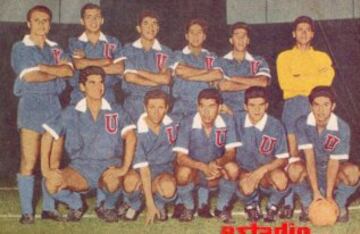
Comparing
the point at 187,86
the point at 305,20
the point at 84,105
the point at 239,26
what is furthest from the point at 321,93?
the point at 84,105

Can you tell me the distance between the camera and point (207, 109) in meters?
2.05

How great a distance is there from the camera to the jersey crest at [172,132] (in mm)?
2061

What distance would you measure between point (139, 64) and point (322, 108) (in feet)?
2.25

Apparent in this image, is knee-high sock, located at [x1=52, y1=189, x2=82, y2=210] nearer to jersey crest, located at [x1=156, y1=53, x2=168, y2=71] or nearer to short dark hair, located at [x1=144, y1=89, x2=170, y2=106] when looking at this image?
short dark hair, located at [x1=144, y1=89, x2=170, y2=106]

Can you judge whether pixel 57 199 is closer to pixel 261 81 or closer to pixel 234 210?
pixel 234 210

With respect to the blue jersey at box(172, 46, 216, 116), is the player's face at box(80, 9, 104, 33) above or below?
above

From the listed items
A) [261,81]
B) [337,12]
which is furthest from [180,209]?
[337,12]

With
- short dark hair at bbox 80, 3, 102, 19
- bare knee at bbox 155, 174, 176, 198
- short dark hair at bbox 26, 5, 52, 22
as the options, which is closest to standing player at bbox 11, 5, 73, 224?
short dark hair at bbox 26, 5, 52, 22

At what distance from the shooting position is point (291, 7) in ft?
6.91

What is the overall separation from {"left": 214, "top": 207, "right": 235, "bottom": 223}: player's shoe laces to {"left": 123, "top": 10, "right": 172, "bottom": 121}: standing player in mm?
451

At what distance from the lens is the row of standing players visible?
6.66 ft

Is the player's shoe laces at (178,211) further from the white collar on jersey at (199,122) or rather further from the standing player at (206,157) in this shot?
the white collar on jersey at (199,122)

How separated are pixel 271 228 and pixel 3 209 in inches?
37.8

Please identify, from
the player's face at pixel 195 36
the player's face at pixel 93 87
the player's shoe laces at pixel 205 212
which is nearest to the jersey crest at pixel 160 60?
the player's face at pixel 195 36
